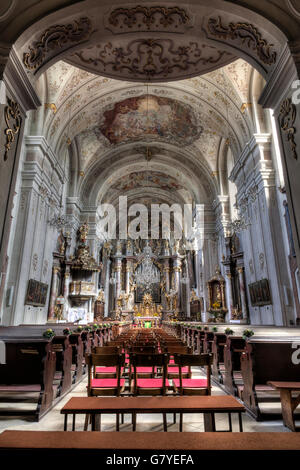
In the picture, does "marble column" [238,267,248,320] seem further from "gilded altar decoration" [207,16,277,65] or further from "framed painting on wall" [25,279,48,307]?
"gilded altar decoration" [207,16,277,65]

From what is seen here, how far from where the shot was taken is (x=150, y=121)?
1680cm

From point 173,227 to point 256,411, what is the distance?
25.7 meters

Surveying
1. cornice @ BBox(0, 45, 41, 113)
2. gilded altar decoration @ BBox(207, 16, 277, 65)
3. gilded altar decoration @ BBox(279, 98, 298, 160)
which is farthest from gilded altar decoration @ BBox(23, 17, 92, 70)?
gilded altar decoration @ BBox(279, 98, 298, 160)

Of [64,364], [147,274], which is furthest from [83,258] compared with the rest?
[147,274]

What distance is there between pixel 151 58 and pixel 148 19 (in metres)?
1.66

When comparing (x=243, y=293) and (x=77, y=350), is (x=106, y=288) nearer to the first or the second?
(x=243, y=293)

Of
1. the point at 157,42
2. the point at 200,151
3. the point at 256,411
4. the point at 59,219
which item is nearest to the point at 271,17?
the point at 157,42

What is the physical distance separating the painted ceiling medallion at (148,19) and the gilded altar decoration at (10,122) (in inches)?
108

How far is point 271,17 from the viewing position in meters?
5.06

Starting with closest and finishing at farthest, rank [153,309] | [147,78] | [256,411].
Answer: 1. [256,411]
2. [147,78]
3. [153,309]

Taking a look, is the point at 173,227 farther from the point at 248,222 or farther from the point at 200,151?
the point at 248,222

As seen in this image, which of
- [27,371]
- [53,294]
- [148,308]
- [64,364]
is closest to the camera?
[27,371]

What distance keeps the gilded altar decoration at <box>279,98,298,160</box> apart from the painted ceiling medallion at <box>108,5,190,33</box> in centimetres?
278

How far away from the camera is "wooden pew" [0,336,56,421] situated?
3582mm
